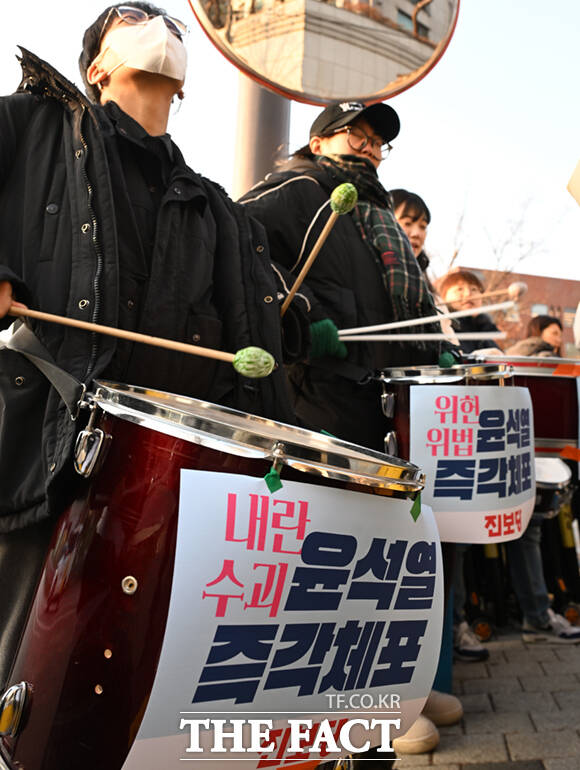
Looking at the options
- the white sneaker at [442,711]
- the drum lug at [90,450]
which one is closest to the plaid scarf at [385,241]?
the white sneaker at [442,711]

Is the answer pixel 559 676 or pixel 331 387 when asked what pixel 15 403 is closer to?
pixel 331 387

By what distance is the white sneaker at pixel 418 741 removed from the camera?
2.87 m

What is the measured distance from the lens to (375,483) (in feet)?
4.84

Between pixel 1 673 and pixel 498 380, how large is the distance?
1865 mm

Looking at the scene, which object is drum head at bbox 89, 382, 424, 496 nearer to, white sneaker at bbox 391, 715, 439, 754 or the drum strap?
the drum strap

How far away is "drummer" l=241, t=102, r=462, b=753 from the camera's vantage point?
2865mm

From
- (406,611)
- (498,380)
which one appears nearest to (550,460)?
(498,380)

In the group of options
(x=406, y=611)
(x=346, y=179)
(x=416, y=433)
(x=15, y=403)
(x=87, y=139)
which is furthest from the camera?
(x=346, y=179)

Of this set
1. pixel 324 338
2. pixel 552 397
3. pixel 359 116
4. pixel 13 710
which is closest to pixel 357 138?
pixel 359 116

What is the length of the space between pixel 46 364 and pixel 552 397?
10.1 feet

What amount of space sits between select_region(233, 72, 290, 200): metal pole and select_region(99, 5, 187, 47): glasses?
1.43 metres

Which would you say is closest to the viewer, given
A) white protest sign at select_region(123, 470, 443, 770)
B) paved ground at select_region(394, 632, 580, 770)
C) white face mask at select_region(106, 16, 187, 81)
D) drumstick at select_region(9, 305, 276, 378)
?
white protest sign at select_region(123, 470, 443, 770)

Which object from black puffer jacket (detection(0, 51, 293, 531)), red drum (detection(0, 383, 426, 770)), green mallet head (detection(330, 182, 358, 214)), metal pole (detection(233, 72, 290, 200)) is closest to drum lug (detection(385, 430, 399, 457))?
black puffer jacket (detection(0, 51, 293, 531))

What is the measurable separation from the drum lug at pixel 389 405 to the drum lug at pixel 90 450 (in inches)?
59.7
